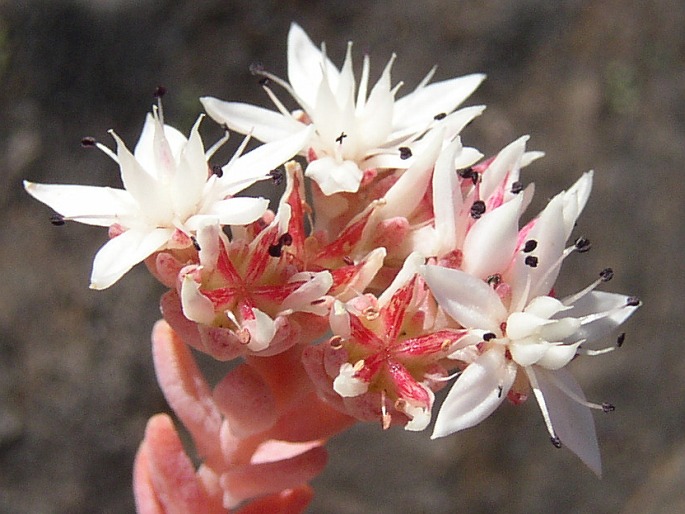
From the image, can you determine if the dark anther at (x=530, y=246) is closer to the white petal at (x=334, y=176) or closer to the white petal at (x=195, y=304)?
the white petal at (x=334, y=176)

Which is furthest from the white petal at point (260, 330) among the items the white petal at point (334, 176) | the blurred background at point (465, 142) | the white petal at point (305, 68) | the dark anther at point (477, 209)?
the blurred background at point (465, 142)

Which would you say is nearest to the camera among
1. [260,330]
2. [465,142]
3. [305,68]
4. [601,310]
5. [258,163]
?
[260,330]

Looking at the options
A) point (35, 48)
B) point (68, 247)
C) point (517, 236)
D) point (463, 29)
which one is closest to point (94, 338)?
point (68, 247)

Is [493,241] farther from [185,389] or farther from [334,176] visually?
[185,389]

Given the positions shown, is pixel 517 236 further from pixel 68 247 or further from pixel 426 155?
pixel 68 247

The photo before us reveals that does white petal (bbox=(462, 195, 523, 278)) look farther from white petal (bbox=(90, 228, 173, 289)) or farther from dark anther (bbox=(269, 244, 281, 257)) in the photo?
white petal (bbox=(90, 228, 173, 289))

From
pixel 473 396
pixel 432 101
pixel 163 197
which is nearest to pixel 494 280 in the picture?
pixel 473 396
